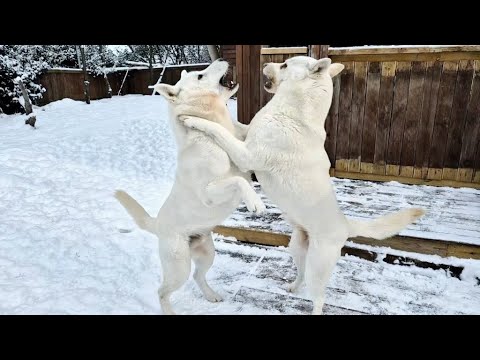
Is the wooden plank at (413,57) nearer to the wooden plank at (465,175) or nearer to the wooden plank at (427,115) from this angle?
the wooden plank at (427,115)

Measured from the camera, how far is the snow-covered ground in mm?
2736

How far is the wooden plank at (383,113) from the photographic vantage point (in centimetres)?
492

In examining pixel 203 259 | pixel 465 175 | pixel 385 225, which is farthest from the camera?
pixel 465 175

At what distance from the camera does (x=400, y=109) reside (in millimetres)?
4996

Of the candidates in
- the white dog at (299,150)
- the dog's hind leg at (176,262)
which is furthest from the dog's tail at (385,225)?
the dog's hind leg at (176,262)

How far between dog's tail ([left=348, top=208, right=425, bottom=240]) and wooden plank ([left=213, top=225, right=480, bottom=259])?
1.08 meters

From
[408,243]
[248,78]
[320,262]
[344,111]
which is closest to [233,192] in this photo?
[320,262]

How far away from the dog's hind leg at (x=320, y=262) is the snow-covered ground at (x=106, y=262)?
57cm

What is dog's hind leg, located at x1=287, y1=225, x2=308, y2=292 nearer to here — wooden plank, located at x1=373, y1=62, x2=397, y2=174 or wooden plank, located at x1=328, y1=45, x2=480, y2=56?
wooden plank, located at x1=373, y1=62, x2=397, y2=174

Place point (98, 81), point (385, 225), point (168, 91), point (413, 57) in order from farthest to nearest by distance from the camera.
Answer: point (98, 81) < point (413, 57) < point (385, 225) < point (168, 91)

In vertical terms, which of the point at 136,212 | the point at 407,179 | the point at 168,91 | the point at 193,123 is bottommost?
the point at 407,179

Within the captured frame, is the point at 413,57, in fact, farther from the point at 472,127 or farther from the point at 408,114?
the point at 472,127

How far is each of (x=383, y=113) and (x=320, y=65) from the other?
11.8 ft

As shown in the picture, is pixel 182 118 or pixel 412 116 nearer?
pixel 182 118
